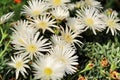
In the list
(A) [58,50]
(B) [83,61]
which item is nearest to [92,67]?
(B) [83,61]

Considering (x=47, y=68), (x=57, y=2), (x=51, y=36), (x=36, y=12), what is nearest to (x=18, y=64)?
(x=47, y=68)

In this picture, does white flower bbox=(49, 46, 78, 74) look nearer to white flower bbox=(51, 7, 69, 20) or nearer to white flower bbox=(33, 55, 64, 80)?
white flower bbox=(33, 55, 64, 80)

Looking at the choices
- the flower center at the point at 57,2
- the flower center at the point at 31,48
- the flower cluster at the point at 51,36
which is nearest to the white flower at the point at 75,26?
the flower cluster at the point at 51,36

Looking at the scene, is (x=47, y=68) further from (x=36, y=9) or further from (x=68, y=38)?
(x=36, y=9)

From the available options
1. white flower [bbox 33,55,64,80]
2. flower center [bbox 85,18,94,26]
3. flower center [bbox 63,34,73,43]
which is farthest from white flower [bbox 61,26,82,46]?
white flower [bbox 33,55,64,80]

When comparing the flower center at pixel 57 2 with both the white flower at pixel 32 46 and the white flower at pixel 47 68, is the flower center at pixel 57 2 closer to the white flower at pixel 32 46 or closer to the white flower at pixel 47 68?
the white flower at pixel 32 46

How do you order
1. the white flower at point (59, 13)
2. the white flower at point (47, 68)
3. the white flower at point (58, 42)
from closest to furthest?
the white flower at point (47, 68) → the white flower at point (58, 42) → the white flower at point (59, 13)
